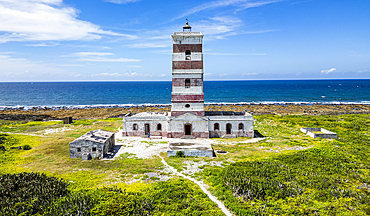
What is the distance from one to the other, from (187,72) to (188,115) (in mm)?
6812

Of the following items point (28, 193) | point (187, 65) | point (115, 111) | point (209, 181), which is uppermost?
point (187, 65)

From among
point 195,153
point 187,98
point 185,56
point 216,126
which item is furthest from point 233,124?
point 185,56

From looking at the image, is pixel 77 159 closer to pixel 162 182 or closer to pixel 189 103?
pixel 162 182

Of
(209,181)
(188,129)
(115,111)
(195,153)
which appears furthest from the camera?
(115,111)

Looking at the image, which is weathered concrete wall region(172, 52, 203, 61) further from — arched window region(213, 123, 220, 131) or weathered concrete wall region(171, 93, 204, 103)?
arched window region(213, 123, 220, 131)

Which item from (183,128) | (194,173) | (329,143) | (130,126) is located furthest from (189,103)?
(329,143)

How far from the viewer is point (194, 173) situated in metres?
21.1

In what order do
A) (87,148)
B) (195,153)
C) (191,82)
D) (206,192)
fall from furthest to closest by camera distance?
(191,82), (195,153), (87,148), (206,192)

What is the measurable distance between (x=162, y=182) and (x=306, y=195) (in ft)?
39.2

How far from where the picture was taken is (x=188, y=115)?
33156 millimetres

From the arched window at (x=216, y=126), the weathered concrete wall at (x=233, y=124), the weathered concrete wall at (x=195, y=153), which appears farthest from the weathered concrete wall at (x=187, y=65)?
the weathered concrete wall at (x=195, y=153)

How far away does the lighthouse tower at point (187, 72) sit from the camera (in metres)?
32.6

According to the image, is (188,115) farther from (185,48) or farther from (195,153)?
(185,48)

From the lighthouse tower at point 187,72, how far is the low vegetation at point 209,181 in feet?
25.9
